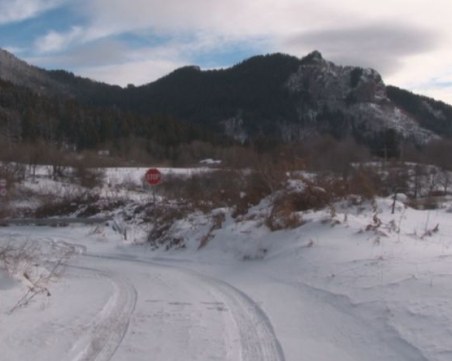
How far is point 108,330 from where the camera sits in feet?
28.2

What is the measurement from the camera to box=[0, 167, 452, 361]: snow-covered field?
7496mm

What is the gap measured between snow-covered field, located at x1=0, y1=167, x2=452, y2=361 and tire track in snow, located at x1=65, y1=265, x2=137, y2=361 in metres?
0.03

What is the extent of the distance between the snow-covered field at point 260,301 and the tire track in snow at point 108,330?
26 millimetres

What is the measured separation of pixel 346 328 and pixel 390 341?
102 cm

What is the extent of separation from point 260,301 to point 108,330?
10.5ft

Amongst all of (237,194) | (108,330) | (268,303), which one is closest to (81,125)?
(237,194)

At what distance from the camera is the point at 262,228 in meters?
17.4

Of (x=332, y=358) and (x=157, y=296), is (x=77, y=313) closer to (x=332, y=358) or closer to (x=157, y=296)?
(x=157, y=296)

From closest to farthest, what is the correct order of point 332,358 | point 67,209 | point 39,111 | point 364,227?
point 332,358 < point 364,227 < point 67,209 < point 39,111

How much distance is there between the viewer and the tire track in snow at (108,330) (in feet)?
24.1

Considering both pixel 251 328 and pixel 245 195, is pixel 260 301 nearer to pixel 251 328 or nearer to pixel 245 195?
pixel 251 328

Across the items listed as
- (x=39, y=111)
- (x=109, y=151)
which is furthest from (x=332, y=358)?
(x=39, y=111)

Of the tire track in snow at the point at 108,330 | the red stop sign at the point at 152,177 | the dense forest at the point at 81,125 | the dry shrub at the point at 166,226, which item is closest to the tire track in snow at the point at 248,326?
the tire track in snow at the point at 108,330

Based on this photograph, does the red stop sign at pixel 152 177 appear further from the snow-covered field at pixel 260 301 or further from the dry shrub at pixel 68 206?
the dry shrub at pixel 68 206
